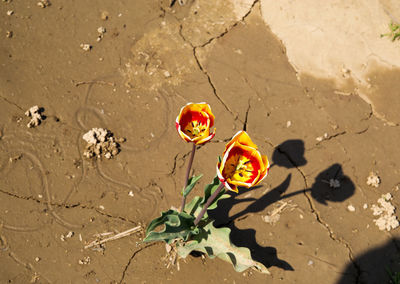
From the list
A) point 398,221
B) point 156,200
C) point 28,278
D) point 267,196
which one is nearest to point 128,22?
point 156,200

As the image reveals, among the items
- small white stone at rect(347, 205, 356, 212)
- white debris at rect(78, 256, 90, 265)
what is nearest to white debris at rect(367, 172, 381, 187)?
small white stone at rect(347, 205, 356, 212)

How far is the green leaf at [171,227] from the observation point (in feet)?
8.13

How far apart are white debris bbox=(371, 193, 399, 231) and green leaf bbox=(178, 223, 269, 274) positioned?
4.53 ft

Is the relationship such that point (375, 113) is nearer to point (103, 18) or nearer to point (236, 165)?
point (236, 165)

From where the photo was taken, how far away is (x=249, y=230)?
10.7 ft

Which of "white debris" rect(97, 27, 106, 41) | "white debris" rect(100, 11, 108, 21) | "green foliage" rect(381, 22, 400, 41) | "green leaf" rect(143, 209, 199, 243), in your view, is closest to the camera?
"green leaf" rect(143, 209, 199, 243)

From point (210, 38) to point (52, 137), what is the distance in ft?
6.50

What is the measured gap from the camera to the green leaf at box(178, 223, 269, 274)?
2697 millimetres

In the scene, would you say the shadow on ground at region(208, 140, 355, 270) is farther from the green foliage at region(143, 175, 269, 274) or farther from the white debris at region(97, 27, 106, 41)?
the white debris at region(97, 27, 106, 41)

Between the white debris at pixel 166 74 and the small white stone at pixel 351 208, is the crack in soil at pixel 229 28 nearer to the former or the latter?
the white debris at pixel 166 74

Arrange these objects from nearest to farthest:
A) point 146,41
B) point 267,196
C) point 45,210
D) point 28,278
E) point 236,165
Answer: point 236,165
point 28,278
point 45,210
point 267,196
point 146,41

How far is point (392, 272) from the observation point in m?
3.29

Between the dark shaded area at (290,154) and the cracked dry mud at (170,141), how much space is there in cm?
1

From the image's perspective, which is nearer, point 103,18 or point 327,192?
point 327,192
